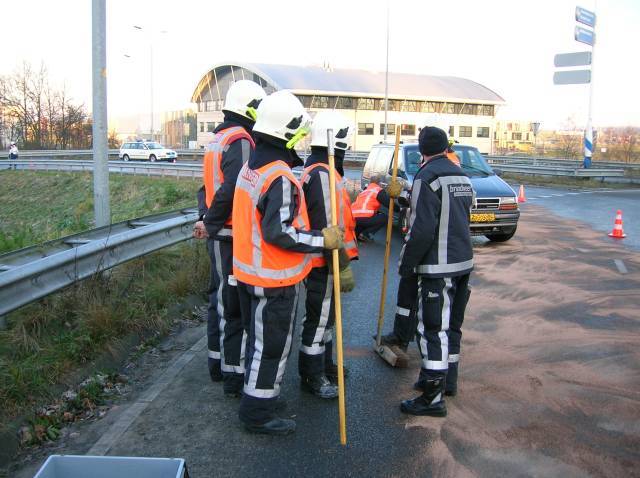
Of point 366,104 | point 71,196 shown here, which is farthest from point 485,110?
point 71,196

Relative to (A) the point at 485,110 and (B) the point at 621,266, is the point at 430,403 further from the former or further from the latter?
(A) the point at 485,110

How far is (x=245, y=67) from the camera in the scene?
68750 millimetres

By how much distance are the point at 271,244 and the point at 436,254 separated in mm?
1299

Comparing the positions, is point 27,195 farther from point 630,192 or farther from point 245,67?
point 245,67

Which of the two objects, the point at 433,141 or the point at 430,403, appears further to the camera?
the point at 433,141

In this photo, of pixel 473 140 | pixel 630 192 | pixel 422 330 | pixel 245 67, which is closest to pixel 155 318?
pixel 422 330

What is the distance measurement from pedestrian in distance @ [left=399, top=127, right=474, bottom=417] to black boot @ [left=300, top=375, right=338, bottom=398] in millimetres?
571

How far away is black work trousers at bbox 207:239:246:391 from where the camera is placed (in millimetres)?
4594

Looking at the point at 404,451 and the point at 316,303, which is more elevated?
the point at 316,303

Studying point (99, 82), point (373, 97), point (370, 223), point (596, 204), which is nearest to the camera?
point (370, 223)

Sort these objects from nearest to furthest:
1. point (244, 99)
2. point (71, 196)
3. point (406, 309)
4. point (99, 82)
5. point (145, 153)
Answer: point (244, 99) < point (406, 309) < point (99, 82) < point (71, 196) < point (145, 153)

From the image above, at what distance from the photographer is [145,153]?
40.9m

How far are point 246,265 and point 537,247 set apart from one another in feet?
28.6

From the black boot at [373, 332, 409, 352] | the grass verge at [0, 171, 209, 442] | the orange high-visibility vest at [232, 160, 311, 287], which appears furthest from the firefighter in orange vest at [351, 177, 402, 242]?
the grass verge at [0, 171, 209, 442]
